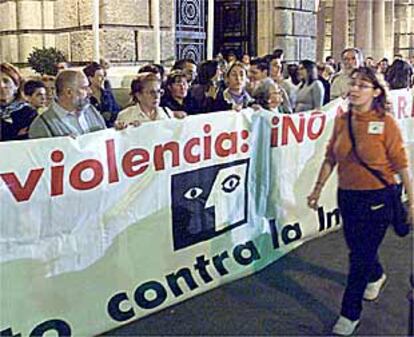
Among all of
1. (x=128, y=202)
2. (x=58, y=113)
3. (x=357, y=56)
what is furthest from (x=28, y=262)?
(x=357, y=56)

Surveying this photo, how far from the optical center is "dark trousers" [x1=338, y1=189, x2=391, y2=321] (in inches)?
170

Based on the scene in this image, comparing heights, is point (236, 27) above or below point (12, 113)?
above

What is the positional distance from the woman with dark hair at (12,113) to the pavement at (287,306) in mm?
1596

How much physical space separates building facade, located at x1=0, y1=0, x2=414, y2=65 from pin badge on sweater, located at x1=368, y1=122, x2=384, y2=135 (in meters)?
3.66

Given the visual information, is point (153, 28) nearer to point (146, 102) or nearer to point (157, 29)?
point (157, 29)

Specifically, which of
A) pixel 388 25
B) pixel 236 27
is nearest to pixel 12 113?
pixel 236 27

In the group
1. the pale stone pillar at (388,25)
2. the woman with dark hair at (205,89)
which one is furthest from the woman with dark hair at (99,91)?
the pale stone pillar at (388,25)

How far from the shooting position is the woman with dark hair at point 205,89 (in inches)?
266

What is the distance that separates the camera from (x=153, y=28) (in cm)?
906

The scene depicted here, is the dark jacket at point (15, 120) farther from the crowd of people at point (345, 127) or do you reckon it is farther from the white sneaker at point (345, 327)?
the white sneaker at point (345, 327)

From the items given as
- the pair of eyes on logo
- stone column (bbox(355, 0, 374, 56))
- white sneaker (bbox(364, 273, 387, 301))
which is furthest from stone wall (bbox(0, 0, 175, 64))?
stone column (bbox(355, 0, 374, 56))

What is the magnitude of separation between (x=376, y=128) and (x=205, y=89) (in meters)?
3.02

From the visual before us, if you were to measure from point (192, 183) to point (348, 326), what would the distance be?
1.44m

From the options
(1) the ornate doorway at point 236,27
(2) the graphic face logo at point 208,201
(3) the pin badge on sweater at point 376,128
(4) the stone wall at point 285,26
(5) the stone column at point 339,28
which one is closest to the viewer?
(3) the pin badge on sweater at point 376,128
